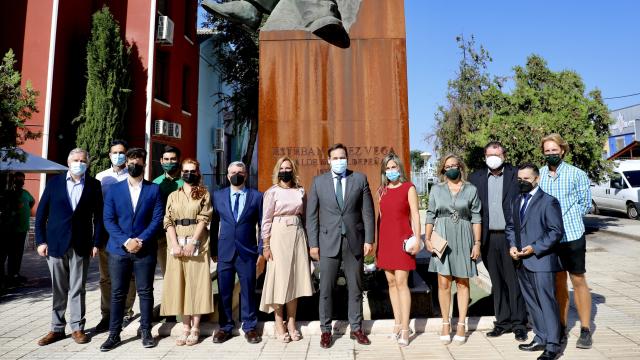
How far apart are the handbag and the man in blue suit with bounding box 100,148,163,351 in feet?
8.64

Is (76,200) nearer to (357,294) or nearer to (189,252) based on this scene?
(189,252)

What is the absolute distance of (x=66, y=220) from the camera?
3943 millimetres

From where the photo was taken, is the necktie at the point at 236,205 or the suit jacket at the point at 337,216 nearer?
the suit jacket at the point at 337,216

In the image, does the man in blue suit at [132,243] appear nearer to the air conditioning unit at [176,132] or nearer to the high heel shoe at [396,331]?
the high heel shoe at [396,331]

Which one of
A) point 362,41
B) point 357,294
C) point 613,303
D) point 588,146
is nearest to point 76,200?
point 357,294

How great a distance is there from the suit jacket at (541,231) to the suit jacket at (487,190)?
273 millimetres

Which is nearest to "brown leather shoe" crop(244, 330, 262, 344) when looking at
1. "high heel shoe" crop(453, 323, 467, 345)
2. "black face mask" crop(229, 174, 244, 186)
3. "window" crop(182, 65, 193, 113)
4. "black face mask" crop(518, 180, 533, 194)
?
"black face mask" crop(229, 174, 244, 186)

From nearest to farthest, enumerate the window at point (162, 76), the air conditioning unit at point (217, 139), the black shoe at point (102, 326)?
1. the black shoe at point (102, 326)
2. the window at point (162, 76)
3. the air conditioning unit at point (217, 139)

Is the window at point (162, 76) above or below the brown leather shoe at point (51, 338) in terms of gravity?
above

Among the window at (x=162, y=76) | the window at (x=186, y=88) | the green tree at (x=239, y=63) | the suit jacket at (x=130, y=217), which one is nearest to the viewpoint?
the suit jacket at (x=130, y=217)

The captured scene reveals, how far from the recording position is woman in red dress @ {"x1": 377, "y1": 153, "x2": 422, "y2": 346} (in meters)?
3.72

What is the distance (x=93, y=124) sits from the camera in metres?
12.9

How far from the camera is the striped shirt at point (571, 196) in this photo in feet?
12.0

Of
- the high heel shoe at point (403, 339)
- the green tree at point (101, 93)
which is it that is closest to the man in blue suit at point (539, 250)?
the high heel shoe at point (403, 339)
